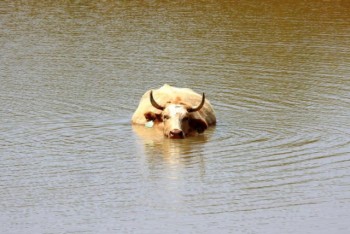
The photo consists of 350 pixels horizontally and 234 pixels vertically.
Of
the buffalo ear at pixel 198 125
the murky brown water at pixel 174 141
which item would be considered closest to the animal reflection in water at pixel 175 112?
the buffalo ear at pixel 198 125

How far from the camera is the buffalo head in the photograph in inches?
791

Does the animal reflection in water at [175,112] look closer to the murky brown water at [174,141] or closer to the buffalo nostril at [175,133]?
the buffalo nostril at [175,133]

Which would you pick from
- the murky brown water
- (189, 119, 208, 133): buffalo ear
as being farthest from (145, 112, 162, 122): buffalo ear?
(189, 119, 208, 133): buffalo ear

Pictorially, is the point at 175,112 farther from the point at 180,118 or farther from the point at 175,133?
the point at 175,133

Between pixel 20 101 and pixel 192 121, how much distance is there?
3.47 metres

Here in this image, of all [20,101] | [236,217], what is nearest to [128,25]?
[20,101]

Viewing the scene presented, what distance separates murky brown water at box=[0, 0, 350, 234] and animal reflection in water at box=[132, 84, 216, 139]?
274 millimetres

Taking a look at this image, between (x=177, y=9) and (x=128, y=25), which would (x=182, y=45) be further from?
(x=177, y=9)

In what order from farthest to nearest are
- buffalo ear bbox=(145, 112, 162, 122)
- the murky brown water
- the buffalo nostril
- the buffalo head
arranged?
buffalo ear bbox=(145, 112, 162, 122) → the buffalo head → the buffalo nostril → the murky brown water

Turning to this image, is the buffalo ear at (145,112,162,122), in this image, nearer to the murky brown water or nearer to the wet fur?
the wet fur

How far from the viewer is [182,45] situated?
28312 millimetres

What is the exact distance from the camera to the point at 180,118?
20.2m

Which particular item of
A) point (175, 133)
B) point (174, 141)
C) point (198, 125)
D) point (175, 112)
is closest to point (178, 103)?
point (175, 112)

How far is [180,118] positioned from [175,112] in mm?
188
